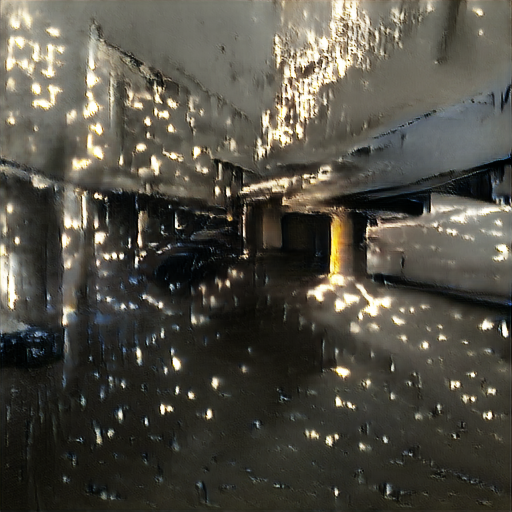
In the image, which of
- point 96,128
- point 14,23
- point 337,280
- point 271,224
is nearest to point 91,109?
point 96,128

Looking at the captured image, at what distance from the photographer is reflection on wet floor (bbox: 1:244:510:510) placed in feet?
1.57

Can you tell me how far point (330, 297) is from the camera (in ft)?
1.58

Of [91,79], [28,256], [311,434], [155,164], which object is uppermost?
[91,79]

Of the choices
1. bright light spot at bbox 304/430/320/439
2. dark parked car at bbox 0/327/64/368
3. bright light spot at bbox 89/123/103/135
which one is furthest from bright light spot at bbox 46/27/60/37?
bright light spot at bbox 304/430/320/439

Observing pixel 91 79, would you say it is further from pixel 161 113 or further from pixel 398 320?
pixel 398 320

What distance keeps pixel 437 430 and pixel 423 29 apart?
479 millimetres

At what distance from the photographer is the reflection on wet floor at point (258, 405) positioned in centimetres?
48

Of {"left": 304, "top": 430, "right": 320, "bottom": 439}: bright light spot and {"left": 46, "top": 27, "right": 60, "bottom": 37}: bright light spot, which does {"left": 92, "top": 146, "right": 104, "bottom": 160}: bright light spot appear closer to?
{"left": 46, "top": 27, "right": 60, "bottom": 37}: bright light spot

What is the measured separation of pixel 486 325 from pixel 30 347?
54cm

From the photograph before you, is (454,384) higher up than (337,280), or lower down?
lower down

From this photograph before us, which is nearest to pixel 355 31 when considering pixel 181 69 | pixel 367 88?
pixel 367 88

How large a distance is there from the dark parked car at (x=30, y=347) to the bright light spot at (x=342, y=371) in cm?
34

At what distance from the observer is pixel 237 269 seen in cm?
48

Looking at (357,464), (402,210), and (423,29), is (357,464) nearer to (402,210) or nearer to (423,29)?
(402,210)
